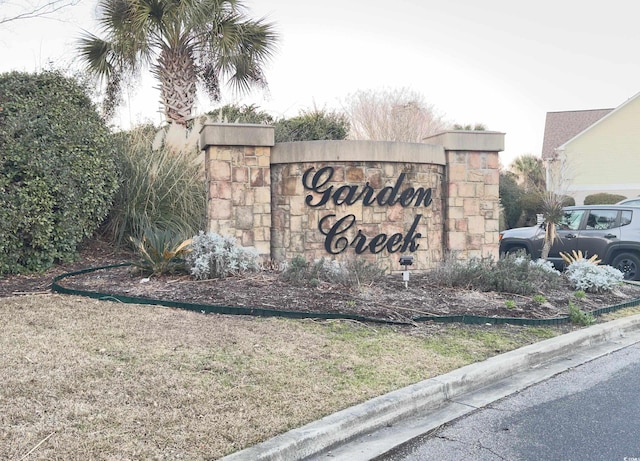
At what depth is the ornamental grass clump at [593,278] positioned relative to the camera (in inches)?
344

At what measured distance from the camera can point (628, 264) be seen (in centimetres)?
1160

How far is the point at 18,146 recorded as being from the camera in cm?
800

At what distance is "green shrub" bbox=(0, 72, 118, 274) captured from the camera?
7.99 m

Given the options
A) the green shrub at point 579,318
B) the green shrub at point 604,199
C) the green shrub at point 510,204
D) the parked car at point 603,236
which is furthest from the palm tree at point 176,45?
the green shrub at point 604,199

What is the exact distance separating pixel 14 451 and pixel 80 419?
0.46 m

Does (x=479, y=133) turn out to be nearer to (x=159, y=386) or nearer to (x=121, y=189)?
(x=121, y=189)

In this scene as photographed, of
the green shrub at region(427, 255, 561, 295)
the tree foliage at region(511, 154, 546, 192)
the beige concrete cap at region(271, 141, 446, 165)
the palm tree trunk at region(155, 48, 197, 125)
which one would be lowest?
the green shrub at region(427, 255, 561, 295)

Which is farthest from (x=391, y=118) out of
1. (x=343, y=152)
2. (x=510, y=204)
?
(x=343, y=152)

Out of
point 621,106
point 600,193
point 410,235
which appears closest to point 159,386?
point 410,235

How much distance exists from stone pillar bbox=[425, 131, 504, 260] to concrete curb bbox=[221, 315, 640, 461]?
12.8 ft

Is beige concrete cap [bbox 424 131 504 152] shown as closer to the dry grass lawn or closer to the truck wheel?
A: the truck wheel

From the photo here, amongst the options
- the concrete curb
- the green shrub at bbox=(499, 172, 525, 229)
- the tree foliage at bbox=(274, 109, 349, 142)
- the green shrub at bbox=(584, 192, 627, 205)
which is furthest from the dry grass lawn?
the green shrub at bbox=(584, 192, 627, 205)

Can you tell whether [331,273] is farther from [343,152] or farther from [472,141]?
[472,141]

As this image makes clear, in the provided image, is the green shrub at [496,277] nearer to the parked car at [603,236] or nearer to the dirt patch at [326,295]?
the dirt patch at [326,295]
